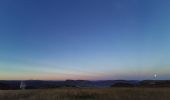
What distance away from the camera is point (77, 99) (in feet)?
98.2

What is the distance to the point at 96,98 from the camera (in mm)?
30812

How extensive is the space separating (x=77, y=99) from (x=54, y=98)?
2212 millimetres

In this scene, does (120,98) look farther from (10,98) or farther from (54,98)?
(10,98)

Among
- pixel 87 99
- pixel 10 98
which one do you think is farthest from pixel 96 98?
pixel 10 98

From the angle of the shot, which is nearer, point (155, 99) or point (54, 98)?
point (155, 99)

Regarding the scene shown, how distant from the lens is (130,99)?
28.6 meters

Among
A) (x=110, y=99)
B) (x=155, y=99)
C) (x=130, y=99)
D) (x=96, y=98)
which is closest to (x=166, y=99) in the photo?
(x=155, y=99)

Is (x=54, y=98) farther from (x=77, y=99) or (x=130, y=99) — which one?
(x=130, y=99)

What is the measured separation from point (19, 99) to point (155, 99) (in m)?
12.8

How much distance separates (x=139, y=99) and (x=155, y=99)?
1.40 meters

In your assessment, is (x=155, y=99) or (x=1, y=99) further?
(x=1, y=99)

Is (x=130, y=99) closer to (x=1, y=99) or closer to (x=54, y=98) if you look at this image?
(x=54, y=98)

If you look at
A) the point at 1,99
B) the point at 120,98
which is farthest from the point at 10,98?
the point at 120,98

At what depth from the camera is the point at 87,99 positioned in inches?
1183
